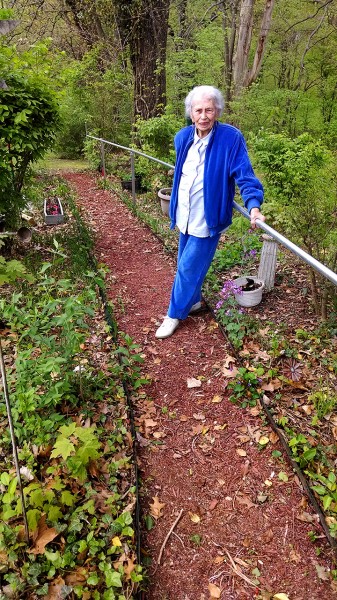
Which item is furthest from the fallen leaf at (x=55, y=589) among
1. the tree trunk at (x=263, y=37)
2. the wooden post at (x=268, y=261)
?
the tree trunk at (x=263, y=37)

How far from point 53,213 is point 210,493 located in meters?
5.56

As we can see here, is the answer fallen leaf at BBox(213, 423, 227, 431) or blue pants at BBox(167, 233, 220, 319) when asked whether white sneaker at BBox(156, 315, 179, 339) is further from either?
fallen leaf at BBox(213, 423, 227, 431)

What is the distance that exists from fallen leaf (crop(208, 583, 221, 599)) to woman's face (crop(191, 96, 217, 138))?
2778 millimetres

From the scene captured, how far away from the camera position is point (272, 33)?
14.9 metres

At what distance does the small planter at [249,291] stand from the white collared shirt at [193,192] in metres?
0.87

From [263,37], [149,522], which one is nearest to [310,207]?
[149,522]

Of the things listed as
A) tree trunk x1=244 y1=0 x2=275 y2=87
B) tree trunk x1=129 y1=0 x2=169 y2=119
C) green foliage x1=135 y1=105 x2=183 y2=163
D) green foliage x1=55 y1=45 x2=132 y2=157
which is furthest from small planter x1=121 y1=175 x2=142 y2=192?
tree trunk x1=244 y1=0 x2=275 y2=87

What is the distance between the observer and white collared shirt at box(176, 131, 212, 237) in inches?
116

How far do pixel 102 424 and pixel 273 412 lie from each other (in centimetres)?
118

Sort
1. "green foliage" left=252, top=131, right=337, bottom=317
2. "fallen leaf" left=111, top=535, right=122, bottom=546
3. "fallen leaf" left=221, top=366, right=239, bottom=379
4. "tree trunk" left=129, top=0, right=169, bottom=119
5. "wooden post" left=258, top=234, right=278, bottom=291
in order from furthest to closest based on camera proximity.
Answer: "tree trunk" left=129, top=0, right=169, bottom=119 → "wooden post" left=258, top=234, right=278, bottom=291 → "green foliage" left=252, top=131, right=337, bottom=317 → "fallen leaf" left=221, top=366, right=239, bottom=379 → "fallen leaf" left=111, top=535, right=122, bottom=546

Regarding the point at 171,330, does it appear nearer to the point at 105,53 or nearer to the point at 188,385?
the point at 188,385

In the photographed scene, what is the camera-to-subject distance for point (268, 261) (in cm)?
386

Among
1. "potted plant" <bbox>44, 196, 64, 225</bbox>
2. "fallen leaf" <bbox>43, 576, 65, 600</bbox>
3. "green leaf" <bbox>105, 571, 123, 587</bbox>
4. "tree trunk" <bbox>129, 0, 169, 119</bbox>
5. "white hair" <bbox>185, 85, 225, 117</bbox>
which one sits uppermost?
"tree trunk" <bbox>129, 0, 169, 119</bbox>

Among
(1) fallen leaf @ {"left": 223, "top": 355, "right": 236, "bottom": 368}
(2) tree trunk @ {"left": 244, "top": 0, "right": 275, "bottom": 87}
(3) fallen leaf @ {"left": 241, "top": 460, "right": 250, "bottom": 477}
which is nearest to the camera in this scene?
(3) fallen leaf @ {"left": 241, "top": 460, "right": 250, "bottom": 477}
